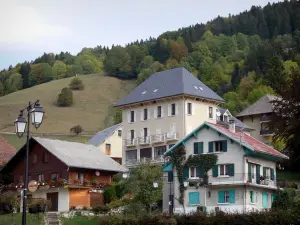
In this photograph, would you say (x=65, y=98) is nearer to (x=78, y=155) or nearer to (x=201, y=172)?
(x=78, y=155)

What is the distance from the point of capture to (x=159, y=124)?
81938 millimetres

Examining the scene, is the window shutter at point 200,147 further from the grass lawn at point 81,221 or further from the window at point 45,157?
the window at point 45,157

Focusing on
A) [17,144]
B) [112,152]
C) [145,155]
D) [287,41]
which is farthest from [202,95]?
[287,41]

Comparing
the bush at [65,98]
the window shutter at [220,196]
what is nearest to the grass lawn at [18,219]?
the window shutter at [220,196]

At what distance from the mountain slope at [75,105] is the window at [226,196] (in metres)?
89.0

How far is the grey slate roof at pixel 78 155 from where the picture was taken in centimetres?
6081

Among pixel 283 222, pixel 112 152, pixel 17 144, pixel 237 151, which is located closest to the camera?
pixel 283 222

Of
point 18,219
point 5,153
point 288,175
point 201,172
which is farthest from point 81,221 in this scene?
point 288,175

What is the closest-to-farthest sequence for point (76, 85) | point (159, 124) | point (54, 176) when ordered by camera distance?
point (54, 176) < point (159, 124) < point (76, 85)

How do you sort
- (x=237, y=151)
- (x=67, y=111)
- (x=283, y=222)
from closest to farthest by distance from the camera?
(x=283, y=222)
(x=237, y=151)
(x=67, y=111)

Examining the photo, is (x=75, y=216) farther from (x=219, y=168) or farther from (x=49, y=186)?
(x=219, y=168)

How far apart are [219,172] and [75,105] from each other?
119900mm

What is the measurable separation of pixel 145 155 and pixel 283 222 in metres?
43.3

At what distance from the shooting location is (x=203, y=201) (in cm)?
5631
